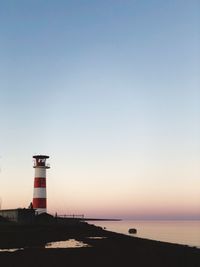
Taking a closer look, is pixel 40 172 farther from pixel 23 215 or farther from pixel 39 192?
pixel 23 215

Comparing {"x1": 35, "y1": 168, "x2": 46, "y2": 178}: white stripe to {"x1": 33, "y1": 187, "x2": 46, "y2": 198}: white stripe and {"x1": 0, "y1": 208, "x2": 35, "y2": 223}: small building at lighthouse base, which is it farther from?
{"x1": 0, "y1": 208, "x2": 35, "y2": 223}: small building at lighthouse base

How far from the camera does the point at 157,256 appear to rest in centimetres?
2677

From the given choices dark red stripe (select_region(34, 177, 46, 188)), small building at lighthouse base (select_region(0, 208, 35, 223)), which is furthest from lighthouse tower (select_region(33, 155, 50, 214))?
small building at lighthouse base (select_region(0, 208, 35, 223))

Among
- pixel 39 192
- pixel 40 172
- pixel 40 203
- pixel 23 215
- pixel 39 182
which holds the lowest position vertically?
pixel 23 215

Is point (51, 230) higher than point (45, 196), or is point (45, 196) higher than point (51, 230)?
point (45, 196)

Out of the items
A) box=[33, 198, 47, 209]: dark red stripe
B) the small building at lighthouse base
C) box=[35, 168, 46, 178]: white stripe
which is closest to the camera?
the small building at lighthouse base

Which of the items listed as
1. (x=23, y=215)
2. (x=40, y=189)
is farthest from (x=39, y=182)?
(x=23, y=215)

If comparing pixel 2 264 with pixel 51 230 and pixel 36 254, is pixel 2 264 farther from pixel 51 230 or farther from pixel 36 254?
pixel 51 230

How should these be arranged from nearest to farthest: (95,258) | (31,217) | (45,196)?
(95,258) < (31,217) < (45,196)

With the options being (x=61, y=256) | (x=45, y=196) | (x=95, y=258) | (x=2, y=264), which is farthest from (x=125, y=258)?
(x=45, y=196)

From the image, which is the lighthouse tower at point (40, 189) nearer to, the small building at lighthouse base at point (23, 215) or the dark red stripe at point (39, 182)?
the dark red stripe at point (39, 182)

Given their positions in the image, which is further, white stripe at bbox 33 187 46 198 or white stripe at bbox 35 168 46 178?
white stripe at bbox 35 168 46 178

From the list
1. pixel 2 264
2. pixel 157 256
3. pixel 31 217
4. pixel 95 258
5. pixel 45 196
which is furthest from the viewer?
pixel 45 196

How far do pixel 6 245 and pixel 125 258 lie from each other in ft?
36.6
